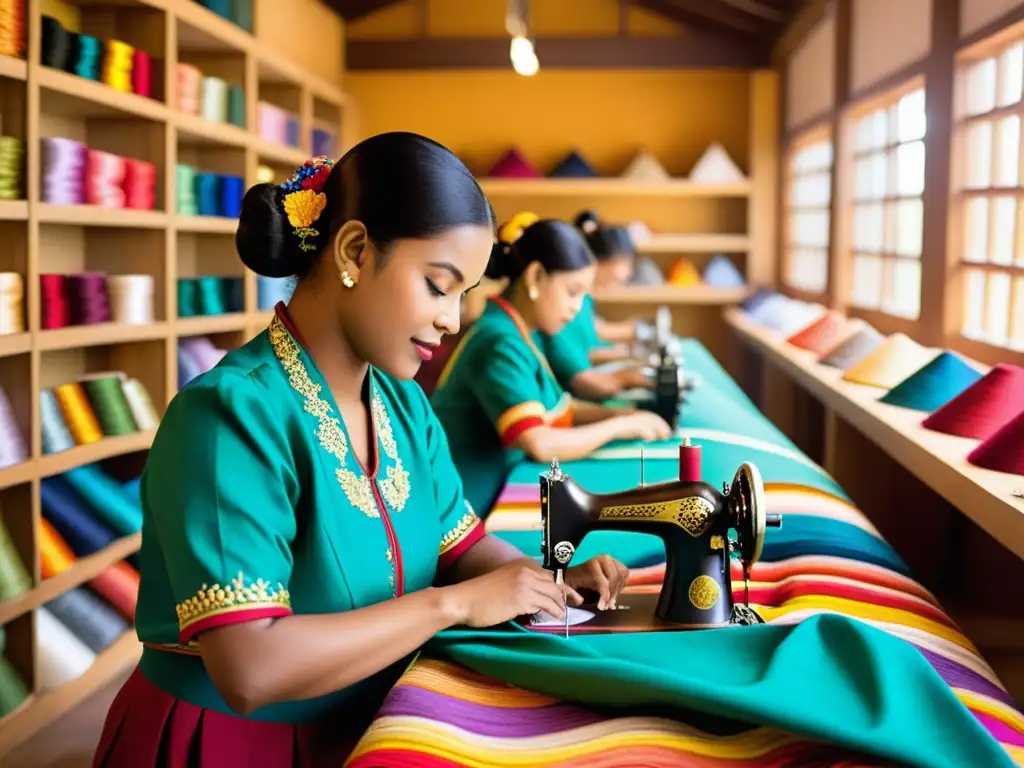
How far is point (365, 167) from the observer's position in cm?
146

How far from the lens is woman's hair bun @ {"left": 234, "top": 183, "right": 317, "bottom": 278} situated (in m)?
1.50

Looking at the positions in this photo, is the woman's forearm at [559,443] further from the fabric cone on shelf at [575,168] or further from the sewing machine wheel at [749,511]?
the fabric cone on shelf at [575,168]

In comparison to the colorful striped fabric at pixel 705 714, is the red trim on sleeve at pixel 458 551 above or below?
above

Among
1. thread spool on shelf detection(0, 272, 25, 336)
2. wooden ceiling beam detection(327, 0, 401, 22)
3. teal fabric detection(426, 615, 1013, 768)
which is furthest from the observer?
wooden ceiling beam detection(327, 0, 401, 22)

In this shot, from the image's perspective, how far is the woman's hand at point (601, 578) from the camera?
1.71m

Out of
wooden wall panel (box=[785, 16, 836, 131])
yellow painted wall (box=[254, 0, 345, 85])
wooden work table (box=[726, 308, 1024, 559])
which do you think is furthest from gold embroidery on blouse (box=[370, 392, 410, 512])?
wooden wall panel (box=[785, 16, 836, 131])

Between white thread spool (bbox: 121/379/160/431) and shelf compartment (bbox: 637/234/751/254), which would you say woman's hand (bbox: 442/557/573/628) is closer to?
white thread spool (bbox: 121/379/160/431)

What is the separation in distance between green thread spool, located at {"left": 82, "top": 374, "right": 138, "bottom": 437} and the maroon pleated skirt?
2518 mm

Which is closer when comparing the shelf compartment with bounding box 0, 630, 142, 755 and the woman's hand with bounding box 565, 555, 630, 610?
the woman's hand with bounding box 565, 555, 630, 610

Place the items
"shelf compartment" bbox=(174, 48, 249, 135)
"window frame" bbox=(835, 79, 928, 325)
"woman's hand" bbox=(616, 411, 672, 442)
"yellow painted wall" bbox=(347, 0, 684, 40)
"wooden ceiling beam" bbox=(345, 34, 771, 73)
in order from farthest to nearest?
1. "yellow painted wall" bbox=(347, 0, 684, 40)
2. "wooden ceiling beam" bbox=(345, 34, 771, 73)
3. "shelf compartment" bbox=(174, 48, 249, 135)
4. "window frame" bbox=(835, 79, 928, 325)
5. "woman's hand" bbox=(616, 411, 672, 442)

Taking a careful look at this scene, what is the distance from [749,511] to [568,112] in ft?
23.7

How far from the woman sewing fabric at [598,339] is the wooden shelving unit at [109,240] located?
4.77 feet

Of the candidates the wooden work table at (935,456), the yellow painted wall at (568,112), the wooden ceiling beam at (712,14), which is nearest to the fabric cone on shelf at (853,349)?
the wooden work table at (935,456)

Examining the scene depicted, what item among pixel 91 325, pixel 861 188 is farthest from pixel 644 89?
pixel 91 325
